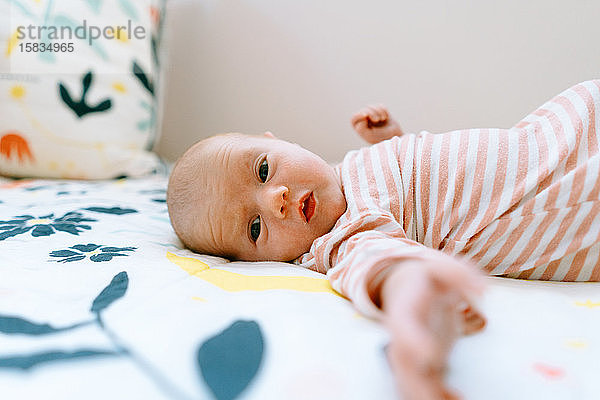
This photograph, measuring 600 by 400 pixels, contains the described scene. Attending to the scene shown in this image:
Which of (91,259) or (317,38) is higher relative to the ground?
(317,38)

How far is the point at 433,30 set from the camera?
60.4 inches

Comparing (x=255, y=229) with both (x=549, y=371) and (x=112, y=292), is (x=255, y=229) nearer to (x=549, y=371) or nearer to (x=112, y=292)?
(x=112, y=292)

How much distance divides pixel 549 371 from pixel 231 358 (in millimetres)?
293

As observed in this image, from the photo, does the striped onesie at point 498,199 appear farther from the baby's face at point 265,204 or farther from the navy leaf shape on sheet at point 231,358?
the navy leaf shape on sheet at point 231,358

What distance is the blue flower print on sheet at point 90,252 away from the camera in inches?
32.8

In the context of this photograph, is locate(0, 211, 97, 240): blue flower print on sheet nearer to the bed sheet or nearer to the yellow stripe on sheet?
the bed sheet

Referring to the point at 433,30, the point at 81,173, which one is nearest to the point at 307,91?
the point at 433,30

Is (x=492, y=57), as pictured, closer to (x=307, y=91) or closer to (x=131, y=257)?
(x=307, y=91)

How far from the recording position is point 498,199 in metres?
0.85

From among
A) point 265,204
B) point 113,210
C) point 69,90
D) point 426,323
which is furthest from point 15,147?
point 426,323

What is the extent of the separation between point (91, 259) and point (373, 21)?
3.64ft

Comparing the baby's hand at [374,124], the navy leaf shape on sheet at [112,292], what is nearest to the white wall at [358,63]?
the baby's hand at [374,124]

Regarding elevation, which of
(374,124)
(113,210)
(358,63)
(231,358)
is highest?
(358,63)

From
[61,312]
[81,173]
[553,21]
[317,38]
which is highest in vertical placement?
[553,21]
